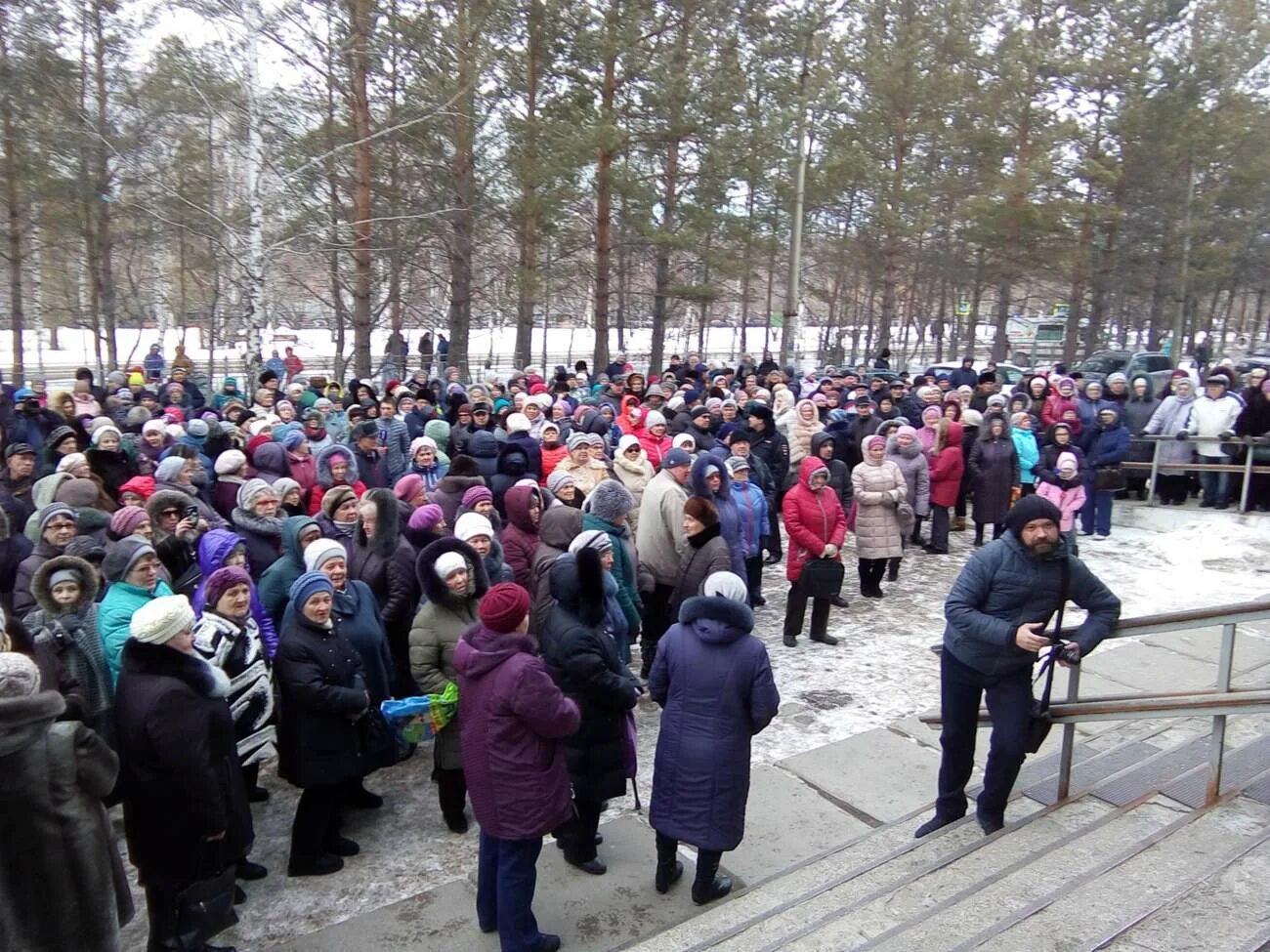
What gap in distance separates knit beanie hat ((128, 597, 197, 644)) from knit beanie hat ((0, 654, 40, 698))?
0.56m

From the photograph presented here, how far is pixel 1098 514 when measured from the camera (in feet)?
37.9

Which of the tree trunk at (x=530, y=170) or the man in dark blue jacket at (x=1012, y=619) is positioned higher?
the tree trunk at (x=530, y=170)

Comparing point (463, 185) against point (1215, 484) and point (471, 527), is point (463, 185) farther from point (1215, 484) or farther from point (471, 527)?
point (471, 527)

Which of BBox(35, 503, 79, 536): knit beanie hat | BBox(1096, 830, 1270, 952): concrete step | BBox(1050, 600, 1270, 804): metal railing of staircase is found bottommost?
BBox(1096, 830, 1270, 952): concrete step

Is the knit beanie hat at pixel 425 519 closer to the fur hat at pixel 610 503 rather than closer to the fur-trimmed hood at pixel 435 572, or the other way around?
the fur hat at pixel 610 503

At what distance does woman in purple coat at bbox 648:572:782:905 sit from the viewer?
4.04 m

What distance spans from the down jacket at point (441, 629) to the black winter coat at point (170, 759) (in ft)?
3.50

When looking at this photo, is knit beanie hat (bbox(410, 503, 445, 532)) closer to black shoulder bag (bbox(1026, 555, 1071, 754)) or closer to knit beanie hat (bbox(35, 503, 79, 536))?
knit beanie hat (bbox(35, 503, 79, 536))

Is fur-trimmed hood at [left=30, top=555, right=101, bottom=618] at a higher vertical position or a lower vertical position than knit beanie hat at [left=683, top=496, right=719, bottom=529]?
lower

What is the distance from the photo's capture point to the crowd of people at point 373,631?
364 cm

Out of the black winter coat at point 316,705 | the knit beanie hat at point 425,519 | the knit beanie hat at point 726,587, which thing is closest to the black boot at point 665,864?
the knit beanie hat at point 726,587

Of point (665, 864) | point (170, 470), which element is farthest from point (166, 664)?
point (170, 470)

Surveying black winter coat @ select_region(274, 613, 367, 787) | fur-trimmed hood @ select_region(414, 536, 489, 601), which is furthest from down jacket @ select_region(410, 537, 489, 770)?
black winter coat @ select_region(274, 613, 367, 787)

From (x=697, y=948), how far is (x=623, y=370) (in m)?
17.6
